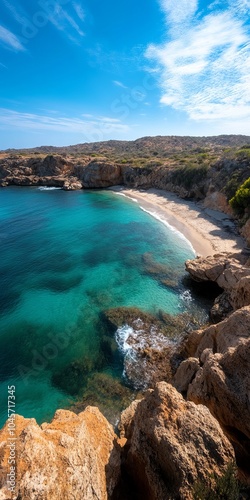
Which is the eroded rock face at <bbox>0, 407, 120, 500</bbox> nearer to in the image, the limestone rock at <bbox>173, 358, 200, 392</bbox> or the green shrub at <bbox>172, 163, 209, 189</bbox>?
the limestone rock at <bbox>173, 358, 200, 392</bbox>

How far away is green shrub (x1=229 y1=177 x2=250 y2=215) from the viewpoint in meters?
30.7

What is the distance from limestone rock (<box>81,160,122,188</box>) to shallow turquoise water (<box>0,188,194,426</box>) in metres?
27.0

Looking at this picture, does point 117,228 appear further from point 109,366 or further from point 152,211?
point 109,366

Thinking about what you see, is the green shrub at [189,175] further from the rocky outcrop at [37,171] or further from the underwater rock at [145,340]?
the underwater rock at [145,340]

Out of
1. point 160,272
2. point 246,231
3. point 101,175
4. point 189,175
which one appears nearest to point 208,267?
point 160,272

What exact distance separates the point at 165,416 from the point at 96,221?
4025 cm

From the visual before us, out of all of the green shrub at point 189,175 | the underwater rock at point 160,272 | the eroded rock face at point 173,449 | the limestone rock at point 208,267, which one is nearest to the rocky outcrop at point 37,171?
the green shrub at point 189,175

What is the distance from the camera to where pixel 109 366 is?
15.8m

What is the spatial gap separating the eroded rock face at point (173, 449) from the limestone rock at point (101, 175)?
6936 centimetres

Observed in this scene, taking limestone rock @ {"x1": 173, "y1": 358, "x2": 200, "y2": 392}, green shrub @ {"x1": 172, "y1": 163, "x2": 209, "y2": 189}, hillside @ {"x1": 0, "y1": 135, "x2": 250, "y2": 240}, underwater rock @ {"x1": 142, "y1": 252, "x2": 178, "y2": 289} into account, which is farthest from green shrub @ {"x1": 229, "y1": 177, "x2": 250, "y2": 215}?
limestone rock @ {"x1": 173, "y1": 358, "x2": 200, "y2": 392}

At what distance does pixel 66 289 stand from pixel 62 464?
18918 mm

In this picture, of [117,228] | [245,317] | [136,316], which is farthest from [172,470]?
[117,228]

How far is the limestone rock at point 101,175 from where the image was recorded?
7056cm

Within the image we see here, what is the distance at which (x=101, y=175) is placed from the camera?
7162cm
